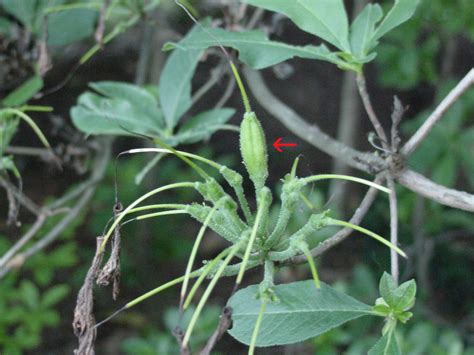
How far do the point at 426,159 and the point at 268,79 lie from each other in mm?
1369

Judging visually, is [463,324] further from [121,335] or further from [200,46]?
[200,46]

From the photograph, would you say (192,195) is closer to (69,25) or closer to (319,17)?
(69,25)

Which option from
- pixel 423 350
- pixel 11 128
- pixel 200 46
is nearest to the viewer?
pixel 200 46

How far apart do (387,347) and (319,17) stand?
516 mm

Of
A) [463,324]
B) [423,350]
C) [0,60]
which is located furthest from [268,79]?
[0,60]

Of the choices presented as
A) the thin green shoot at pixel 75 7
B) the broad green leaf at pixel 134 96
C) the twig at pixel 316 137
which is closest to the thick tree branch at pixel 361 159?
the twig at pixel 316 137

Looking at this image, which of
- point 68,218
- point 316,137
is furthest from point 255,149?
point 68,218

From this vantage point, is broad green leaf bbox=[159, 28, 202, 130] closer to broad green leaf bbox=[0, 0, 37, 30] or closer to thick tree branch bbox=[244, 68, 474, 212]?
thick tree branch bbox=[244, 68, 474, 212]

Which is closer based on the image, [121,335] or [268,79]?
[121,335]

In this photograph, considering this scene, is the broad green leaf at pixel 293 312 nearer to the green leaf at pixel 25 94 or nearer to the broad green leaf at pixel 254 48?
the broad green leaf at pixel 254 48

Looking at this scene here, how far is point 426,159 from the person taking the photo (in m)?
2.36

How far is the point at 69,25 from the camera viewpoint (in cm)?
171

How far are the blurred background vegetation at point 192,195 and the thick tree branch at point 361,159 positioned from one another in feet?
0.57

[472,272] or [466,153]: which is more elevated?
[466,153]
